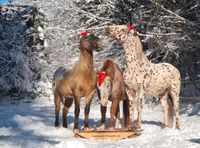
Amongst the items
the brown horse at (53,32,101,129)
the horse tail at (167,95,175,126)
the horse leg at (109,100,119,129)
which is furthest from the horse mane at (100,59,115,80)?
the horse tail at (167,95,175,126)

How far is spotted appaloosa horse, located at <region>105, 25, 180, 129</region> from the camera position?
30.1 feet

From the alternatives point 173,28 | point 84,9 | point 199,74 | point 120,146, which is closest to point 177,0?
point 173,28

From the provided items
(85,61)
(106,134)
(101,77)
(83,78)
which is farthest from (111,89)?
(106,134)

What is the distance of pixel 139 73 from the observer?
Answer: 9.20m

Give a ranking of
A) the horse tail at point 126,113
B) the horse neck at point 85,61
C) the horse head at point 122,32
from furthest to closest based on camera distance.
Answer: the horse tail at point 126,113
the horse head at point 122,32
the horse neck at point 85,61

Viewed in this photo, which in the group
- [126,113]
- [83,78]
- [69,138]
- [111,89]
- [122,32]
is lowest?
[69,138]

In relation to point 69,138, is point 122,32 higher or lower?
higher

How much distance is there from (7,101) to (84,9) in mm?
8119

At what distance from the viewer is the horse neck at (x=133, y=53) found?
30.5ft

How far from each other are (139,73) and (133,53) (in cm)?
43

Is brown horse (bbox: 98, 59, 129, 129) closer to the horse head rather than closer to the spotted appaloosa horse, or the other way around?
the spotted appaloosa horse

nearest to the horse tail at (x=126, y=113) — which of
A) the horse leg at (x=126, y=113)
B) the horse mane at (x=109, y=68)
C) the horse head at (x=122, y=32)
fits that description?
the horse leg at (x=126, y=113)

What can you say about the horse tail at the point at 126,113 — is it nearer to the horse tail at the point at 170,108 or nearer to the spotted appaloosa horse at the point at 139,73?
the spotted appaloosa horse at the point at 139,73

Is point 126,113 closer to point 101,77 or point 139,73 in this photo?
point 139,73
